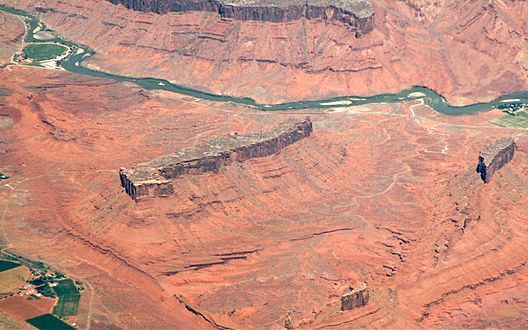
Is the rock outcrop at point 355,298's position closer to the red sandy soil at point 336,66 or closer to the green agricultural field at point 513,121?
the green agricultural field at point 513,121

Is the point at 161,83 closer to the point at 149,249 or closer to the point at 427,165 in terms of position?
the point at 427,165

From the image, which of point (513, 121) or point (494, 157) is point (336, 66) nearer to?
point (513, 121)

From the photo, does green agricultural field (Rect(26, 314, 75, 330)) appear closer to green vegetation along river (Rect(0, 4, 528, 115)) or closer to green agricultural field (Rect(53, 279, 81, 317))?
green agricultural field (Rect(53, 279, 81, 317))

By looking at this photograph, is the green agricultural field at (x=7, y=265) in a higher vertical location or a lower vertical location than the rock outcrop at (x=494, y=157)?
lower

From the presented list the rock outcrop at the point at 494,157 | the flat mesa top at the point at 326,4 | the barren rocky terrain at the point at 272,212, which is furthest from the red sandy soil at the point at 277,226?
the flat mesa top at the point at 326,4

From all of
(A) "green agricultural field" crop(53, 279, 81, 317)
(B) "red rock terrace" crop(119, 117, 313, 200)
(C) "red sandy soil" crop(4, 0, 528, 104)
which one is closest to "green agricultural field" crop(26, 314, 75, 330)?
(A) "green agricultural field" crop(53, 279, 81, 317)

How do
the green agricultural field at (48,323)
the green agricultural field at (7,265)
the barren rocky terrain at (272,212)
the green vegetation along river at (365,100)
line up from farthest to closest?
the green vegetation along river at (365,100)
the green agricultural field at (7,265)
the barren rocky terrain at (272,212)
the green agricultural field at (48,323)

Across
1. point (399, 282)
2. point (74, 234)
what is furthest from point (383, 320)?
point (74, 234)
